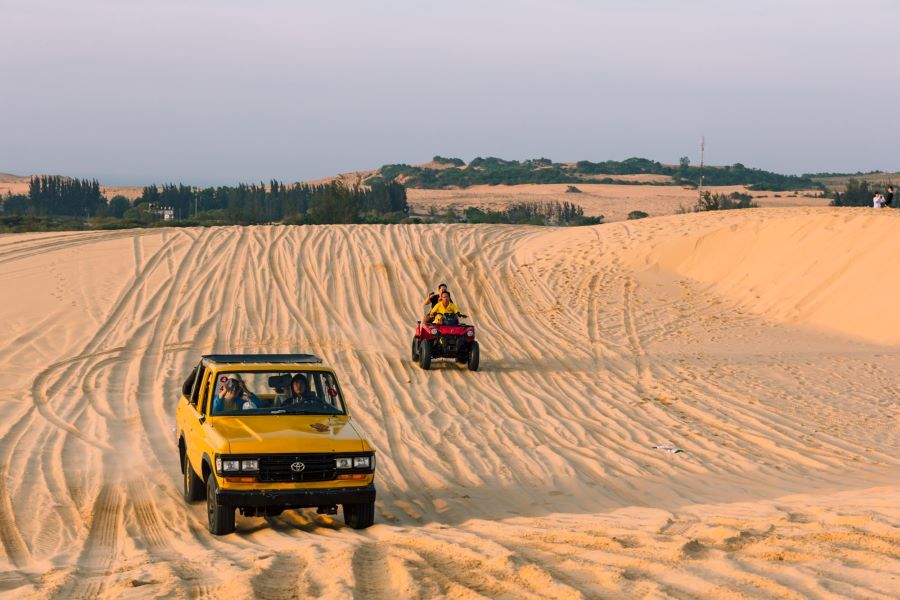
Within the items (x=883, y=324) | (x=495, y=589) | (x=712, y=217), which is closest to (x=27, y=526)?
(x=495, y=589)

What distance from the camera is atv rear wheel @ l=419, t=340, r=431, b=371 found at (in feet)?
59.4

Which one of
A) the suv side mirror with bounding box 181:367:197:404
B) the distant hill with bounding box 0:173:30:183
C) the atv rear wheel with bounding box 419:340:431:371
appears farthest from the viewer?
the distant hill with bounding box 0:173:30:183

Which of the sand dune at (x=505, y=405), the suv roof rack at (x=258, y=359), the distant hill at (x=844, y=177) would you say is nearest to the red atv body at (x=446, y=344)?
the sand dune at (x=505, y=405)

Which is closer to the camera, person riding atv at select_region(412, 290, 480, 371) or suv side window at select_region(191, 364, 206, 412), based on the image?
suv side window at select_region(191, 364, 206, 412)

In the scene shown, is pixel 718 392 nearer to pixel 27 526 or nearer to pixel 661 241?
pixel 27 526

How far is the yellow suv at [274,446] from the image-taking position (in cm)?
859

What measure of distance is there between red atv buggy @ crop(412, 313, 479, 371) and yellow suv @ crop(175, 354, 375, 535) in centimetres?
793

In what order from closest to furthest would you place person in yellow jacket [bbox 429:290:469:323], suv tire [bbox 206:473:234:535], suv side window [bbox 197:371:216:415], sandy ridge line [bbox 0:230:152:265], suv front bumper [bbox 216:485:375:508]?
1. suv front bumper [bbox 216:485:375:508]
2. suv tire [bbox 206:473:234:535]
3. suv side window [bbox 197:371:216:415]
4. person in yellow jacket [bbox 429:290:469:323]
5. sandy ridge line [bbox 0:230:152:265]

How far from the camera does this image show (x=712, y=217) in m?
34.8

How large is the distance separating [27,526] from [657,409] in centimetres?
929

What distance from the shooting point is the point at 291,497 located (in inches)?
338

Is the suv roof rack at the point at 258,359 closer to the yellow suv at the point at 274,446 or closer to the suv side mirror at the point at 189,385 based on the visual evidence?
the yellow suv at the point at 274,446

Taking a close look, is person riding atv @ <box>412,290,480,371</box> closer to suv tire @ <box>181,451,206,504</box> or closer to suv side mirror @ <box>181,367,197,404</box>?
suv side mirror @ <box>181,367,197,404</box>

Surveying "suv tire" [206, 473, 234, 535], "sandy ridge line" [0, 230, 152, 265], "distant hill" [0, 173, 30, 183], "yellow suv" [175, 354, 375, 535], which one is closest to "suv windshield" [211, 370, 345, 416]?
"yellow suv" [175, 354, 375, 535]
